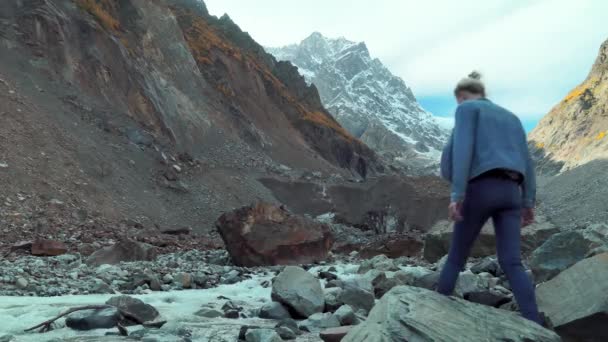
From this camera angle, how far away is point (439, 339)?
12.0 ft

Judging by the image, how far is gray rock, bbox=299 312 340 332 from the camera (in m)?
5.86

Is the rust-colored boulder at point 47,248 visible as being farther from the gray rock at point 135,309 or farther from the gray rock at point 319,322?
the gray rock at point 319,322

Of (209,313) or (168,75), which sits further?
(168,75)

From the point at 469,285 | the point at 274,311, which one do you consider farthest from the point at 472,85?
the point at 274,311

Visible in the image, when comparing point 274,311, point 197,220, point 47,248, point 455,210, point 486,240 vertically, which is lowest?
point 274,311

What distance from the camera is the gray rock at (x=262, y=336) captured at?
504 centimetres

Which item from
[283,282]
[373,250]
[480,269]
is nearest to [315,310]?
[283,282]

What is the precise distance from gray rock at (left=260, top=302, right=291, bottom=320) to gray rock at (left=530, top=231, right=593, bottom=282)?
316 centimetres

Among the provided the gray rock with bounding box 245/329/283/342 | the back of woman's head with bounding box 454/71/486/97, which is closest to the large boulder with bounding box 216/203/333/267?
the gray rock with bounding box 245/329/283/342

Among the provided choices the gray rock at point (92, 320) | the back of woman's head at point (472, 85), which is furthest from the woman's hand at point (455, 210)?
the gray rock at point (92, 320)

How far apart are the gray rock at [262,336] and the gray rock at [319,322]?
29.8 inches

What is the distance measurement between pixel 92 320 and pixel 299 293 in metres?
2.40

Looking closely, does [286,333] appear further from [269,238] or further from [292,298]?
[269,238]

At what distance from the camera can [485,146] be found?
4.34m
